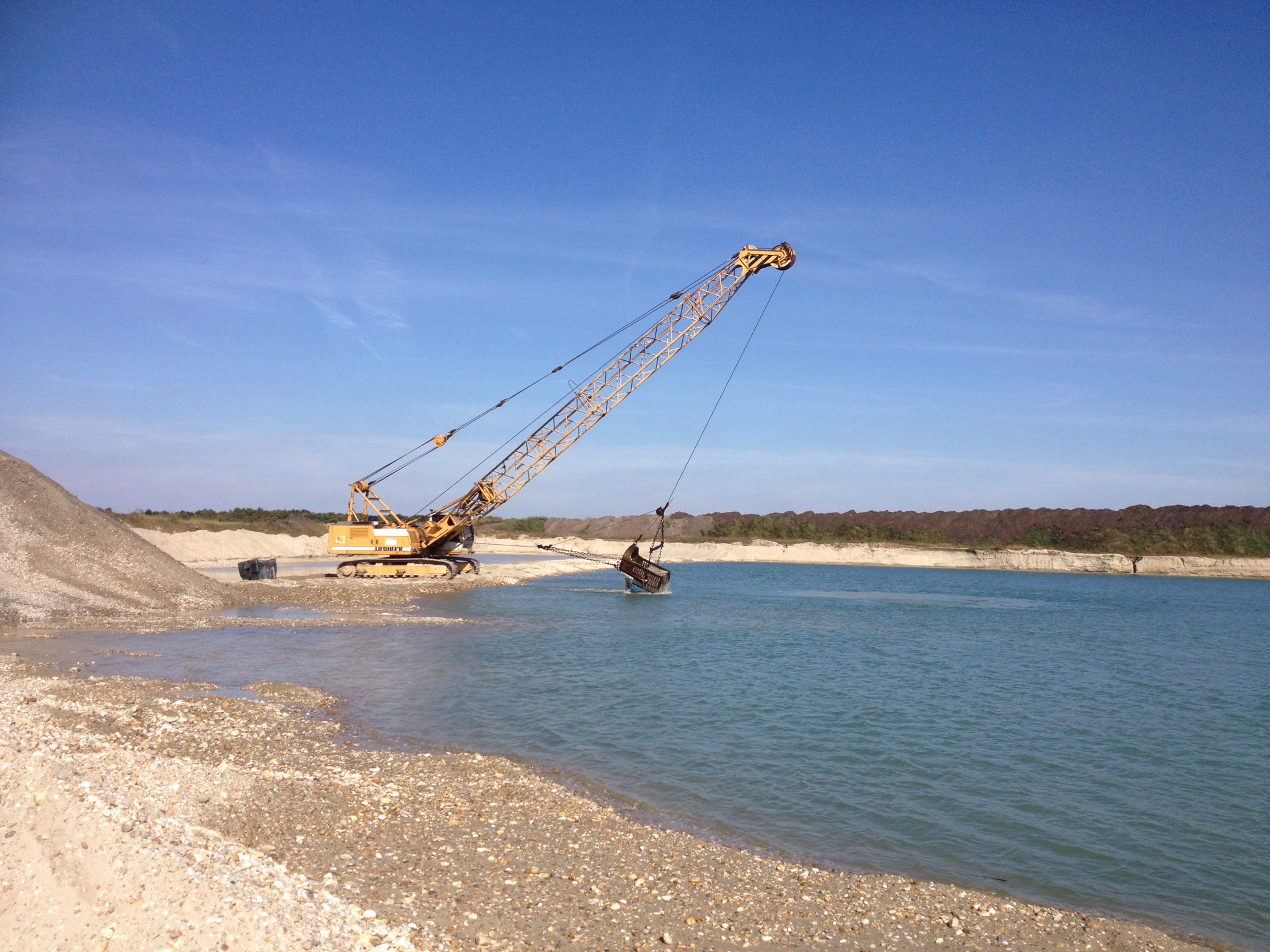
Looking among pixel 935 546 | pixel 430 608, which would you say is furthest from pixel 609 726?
pixel 935 546

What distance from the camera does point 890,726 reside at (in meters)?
15.0

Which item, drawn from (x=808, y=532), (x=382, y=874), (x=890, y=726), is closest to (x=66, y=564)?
(x=382, y=874)

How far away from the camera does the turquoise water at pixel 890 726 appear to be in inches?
354

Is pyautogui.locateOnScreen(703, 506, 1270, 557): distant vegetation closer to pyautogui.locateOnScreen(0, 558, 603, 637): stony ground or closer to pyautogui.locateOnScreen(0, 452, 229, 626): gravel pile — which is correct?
pyautogui.locateOnScreen(0, 558, 603, 637): stony ground

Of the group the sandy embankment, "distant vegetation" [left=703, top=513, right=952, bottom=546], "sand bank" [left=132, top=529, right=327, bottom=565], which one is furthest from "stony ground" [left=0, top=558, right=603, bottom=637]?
"distant vegetation" [left=703, top=513, right=952, bottom=546]

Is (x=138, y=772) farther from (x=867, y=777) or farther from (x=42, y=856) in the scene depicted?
(x=867, y=777)

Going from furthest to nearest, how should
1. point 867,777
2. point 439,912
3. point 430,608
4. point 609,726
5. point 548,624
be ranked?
point 430,608 → point 548,624 → point 609,726 → point 867,777 → point 439,912

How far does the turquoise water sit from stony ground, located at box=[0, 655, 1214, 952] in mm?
1235

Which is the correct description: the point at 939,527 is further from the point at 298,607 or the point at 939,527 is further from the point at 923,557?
the point at 298,607

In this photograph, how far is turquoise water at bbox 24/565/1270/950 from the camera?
29.5 feet

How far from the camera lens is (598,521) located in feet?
413

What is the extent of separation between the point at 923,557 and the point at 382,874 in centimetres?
8581

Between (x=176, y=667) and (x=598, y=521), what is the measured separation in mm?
108998

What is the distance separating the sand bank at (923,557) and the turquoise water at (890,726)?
4893 centimetres
